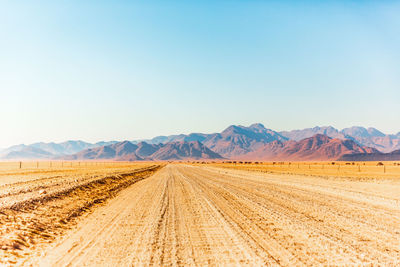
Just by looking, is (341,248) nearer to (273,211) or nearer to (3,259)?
(273,211)

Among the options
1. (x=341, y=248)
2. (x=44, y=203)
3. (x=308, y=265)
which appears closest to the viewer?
(x=308, y=265)

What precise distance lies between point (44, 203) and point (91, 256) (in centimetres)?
802

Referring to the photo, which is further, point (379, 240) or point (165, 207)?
point (165, 207)

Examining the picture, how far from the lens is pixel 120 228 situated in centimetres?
1003

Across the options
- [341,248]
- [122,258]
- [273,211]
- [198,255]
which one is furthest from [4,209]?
[341,248]

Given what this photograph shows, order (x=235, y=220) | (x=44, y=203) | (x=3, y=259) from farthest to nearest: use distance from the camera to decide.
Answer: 1. (x=44, y=203)
2. (x=235, y=220)
3. (x=3, y=259)

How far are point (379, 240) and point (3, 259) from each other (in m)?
9.51

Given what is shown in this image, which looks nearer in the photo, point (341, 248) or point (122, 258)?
point (122, 258)

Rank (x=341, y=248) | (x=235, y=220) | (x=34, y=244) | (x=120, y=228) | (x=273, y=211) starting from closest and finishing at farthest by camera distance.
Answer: (x=341, y=248) → (x=34, y=244) → (x=120, y=228) → (x=235, y=220) → (x=273, y=211)

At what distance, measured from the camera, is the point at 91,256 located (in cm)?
721

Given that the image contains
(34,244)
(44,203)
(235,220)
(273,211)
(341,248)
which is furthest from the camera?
(44,203)

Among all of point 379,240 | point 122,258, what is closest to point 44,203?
point 122,258

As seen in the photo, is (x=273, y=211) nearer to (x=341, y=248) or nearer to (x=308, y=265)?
(x=341, y=248)

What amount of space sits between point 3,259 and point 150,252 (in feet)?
10.9
